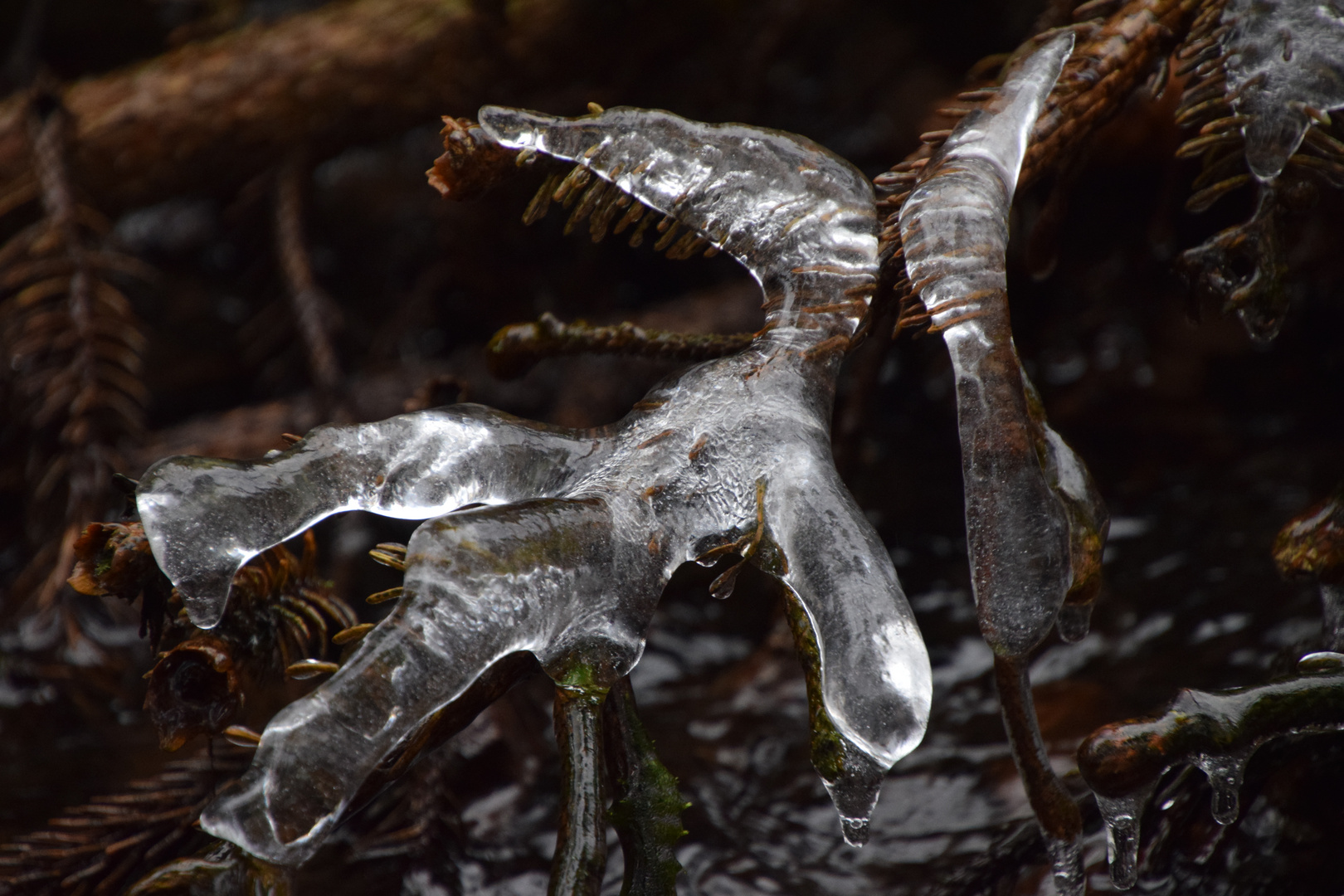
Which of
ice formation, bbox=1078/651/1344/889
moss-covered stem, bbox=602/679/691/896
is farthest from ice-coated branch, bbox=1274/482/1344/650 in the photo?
moss-covered stem, bbox=602/679/691/896

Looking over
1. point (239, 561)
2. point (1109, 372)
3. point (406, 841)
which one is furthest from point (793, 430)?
point (1109, 372)

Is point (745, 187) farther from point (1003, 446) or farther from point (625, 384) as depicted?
point (625, 384)

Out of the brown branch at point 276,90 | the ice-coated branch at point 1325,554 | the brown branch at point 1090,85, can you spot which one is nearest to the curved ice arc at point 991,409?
the brown branch at point 1090,85

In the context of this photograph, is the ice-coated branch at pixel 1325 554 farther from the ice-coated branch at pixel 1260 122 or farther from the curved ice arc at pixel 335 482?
the curved ice arc at pixel 335 482

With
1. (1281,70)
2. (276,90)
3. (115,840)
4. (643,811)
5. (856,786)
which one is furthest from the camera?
(276,90)

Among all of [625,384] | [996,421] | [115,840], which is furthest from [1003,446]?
[625,384]

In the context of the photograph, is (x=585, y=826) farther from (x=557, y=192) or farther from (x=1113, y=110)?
(x=1113, y=110)
